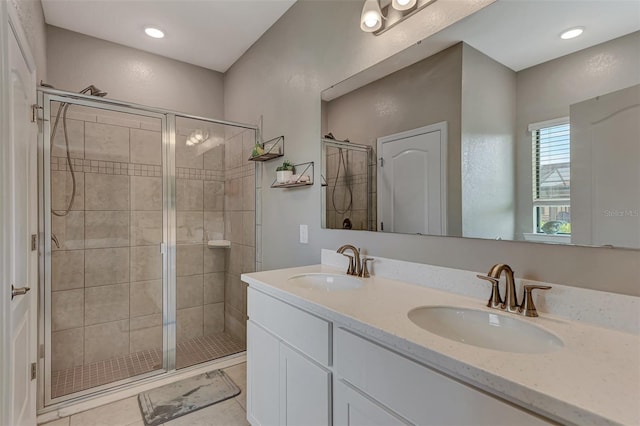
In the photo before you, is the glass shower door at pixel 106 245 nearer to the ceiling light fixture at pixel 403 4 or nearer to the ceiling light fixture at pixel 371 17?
the ceiling light fixture at pixel 371 17

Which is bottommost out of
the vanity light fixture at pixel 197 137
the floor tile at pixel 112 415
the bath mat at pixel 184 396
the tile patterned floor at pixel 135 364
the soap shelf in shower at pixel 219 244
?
the floor tile at pixel 112 415

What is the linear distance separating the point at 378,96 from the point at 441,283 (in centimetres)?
A: 100

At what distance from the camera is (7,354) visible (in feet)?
3.84

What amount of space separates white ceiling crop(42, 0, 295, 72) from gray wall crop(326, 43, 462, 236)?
1.16 meters

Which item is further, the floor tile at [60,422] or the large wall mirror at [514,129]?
the floor tile at [60,422]

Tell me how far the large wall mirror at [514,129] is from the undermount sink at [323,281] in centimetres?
32

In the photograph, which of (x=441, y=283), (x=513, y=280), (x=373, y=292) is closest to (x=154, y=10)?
(x=373, y=292)

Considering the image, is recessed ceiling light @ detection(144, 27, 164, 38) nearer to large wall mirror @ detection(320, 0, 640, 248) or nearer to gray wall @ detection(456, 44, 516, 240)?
large wall mirror @ detection(320, 0, 640, 248)

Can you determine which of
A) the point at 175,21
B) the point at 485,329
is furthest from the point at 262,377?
the point at 175,21

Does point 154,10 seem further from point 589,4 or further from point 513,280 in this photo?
point 513,280

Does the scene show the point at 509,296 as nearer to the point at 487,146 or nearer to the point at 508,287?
the point at 508,287

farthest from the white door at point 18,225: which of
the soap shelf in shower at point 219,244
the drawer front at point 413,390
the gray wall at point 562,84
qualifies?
the gray wall at point 562,84

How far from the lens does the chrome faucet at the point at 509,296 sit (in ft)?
3.25

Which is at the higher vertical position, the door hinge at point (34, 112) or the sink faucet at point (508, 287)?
the door hinge at point (34, 112)
